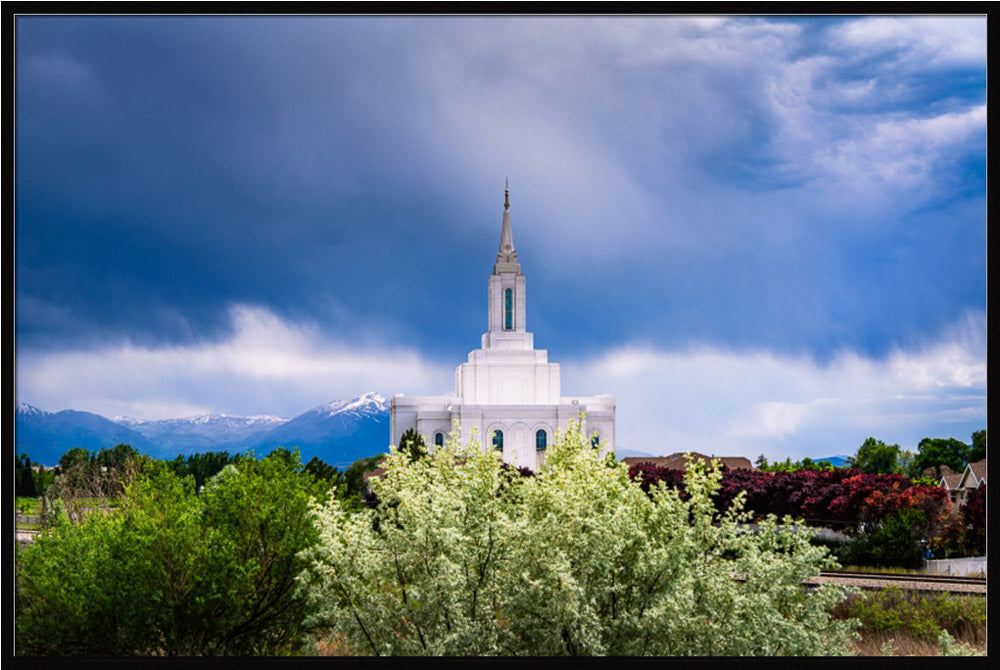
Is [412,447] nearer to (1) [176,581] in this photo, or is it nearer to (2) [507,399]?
(1) [176,581]

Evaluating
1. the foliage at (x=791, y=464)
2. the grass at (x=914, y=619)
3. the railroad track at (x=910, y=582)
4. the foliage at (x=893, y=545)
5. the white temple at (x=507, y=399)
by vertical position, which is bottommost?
the grass at (x=914, y=619)

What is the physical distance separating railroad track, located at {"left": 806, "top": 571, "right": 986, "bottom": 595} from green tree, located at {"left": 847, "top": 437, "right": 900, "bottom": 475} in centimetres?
1827

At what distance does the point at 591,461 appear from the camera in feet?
21.6

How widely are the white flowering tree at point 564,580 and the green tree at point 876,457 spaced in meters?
24.5

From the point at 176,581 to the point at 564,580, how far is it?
3.04m

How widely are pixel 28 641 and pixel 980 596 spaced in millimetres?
8187

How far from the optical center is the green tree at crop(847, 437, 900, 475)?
96.0 feet

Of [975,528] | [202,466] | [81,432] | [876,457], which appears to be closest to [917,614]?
[975,528]

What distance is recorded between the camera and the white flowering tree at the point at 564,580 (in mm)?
5930

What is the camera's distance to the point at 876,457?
29516 millimetres

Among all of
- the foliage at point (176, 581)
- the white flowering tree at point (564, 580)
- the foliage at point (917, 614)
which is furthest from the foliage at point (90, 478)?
the foliage at point (917, 614)

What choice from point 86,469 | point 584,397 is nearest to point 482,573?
point 86,469

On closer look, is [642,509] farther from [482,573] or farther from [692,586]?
[482,573]

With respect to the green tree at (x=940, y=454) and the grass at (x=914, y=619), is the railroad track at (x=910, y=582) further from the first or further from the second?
the green tree at (x=940, y=454)
